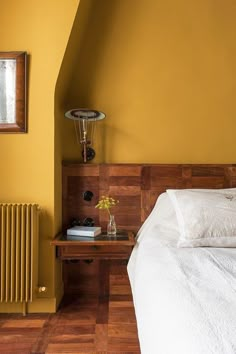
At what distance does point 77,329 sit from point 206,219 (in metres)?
1.14

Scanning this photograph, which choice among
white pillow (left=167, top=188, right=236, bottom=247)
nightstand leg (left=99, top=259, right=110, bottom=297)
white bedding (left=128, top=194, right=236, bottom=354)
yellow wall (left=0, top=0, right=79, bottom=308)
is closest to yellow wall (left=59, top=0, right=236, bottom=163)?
yellow wall (left=0, top=0, right=79, bottom=308)

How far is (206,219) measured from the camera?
5.89 feet

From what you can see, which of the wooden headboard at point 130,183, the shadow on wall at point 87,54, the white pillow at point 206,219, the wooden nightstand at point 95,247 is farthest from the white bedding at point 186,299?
the shadow on wall at point 87,54

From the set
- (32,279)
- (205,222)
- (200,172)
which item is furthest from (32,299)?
(200,172)

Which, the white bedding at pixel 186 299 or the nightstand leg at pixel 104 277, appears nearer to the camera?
the white bedding at pixel 186 299

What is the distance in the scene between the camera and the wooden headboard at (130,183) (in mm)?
2418

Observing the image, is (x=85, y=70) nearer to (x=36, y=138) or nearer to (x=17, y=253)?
(x=36, y=138)

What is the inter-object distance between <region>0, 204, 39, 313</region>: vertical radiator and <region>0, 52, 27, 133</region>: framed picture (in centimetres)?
60

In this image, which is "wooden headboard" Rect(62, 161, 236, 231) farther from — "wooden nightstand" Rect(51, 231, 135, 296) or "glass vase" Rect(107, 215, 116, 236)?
"wooden nightstand" Rect(51, 231, 135, 296)

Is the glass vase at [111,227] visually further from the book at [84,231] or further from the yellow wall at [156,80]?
the yellow wall at [156,80]

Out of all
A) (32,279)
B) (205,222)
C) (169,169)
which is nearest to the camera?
(205,222)

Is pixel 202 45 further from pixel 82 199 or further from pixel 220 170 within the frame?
pixel 82 199

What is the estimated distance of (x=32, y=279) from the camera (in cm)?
205

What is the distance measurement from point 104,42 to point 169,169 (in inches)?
47.9
